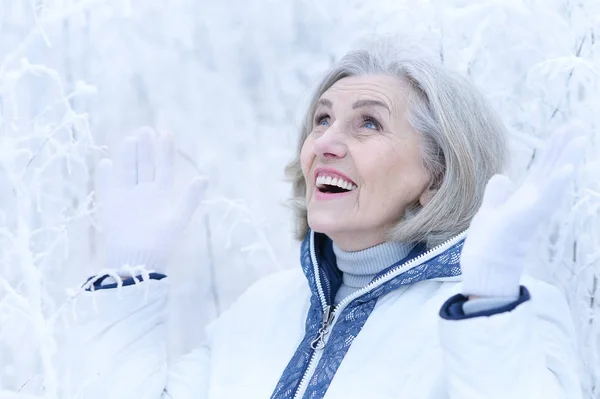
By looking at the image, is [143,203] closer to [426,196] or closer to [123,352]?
[123,352]

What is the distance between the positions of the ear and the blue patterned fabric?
0.10m

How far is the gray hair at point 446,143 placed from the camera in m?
1.40

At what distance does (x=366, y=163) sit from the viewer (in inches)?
55.4

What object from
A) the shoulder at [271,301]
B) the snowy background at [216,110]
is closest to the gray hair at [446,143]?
the snowy background at [216,110]

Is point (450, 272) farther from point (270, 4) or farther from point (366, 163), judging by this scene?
point (270, 4)

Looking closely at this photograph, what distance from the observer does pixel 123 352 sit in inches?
61.7

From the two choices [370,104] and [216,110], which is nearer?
[370,104]

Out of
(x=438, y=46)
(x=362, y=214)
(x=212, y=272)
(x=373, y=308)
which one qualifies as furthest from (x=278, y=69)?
(x=373, y=308)

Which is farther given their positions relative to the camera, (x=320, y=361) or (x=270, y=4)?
(x=270, y=4)

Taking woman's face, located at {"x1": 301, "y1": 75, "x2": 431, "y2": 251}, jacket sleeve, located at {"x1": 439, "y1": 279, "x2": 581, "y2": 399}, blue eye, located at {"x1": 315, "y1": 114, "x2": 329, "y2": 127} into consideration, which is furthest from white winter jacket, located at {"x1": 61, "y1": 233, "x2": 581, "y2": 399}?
blue eye, located at {"x1": 315, "y1": 114, "x2": 329, "y2": 127}

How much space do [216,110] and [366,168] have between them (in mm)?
704

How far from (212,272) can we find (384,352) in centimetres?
80

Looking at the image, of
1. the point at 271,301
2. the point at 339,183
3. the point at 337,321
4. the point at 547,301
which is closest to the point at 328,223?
the point at 339,183

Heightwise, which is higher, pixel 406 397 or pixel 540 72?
pixel 540 72
